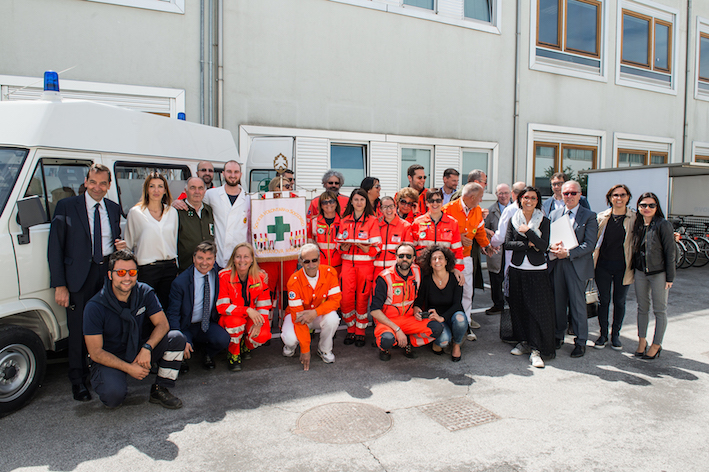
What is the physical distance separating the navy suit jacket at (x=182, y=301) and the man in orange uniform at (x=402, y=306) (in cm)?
183

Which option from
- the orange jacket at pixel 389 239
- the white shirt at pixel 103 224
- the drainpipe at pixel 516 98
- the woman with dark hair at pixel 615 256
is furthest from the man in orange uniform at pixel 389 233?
the drainpipe at pixel 516 98

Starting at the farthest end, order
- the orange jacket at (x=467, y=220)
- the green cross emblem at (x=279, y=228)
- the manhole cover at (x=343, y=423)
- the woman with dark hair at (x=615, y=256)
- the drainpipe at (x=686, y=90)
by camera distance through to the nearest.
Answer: the drainpipe at (x=686, y=90)
the orange jacket at (x=467, y=220)
the green cross emblem at (x=279, y=228)
the woman with dark hair at (x=615, y=256)
the manhole cover at (x=343, y=423)

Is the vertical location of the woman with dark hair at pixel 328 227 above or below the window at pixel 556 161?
below

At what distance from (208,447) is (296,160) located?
22.4 ft

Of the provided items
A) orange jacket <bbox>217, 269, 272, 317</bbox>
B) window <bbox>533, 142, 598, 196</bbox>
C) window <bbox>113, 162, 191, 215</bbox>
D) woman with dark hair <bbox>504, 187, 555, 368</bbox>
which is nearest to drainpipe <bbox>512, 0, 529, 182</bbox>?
window <bbox>533, 142, 598, 196</bbox>

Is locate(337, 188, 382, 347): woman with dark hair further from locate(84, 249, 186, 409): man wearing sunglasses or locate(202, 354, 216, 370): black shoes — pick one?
locate(84, 249, 186, 409): man wearing sunglasses

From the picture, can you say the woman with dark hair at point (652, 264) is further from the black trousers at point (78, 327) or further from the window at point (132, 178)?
the black trousers at point (78, 327)

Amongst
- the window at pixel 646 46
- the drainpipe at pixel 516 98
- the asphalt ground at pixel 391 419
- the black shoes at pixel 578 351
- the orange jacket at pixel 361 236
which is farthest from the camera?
the window at pixel 646 46

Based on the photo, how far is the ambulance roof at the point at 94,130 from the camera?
12.6ft

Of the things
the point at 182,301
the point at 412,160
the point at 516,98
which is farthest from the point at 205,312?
the point at 516,98

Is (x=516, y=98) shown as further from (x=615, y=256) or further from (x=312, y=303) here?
(x=312, y=303)

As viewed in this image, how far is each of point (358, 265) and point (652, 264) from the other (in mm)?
3090

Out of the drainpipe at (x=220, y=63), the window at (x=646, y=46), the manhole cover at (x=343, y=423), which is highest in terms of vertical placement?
the window at (x=646, y=46)

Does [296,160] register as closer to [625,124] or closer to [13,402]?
[13,402]
